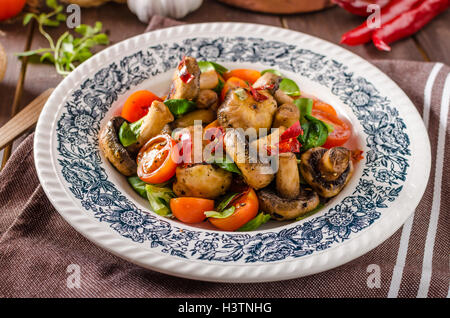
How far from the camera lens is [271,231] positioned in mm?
2371

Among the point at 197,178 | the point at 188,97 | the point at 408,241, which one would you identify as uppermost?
the point at 188,97

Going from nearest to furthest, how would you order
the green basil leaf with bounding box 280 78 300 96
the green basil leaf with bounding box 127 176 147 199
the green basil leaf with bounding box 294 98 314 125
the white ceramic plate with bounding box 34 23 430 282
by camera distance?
the white ceramic plate with bounding box 34 23 430 282 < the green basil leaf with bounding box 127 176 147 199 < the green basil leaf with bounding box 294 98 314 125 < the green basil leaf with bounding box 280 78 300 96

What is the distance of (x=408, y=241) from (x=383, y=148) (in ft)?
1.78

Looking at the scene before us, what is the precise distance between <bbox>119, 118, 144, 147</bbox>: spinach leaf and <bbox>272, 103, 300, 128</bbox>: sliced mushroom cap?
0.75 m

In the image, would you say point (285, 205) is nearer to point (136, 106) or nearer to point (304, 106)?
point (304, 106)

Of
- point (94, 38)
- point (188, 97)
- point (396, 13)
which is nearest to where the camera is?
point (188, 97)

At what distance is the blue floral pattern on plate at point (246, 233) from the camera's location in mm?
2270

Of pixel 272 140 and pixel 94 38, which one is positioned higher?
pixel 272 140

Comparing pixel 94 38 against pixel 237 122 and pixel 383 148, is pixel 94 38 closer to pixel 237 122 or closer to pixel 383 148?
pixel 237 122

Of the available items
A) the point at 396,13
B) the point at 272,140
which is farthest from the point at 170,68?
the point at 396,13

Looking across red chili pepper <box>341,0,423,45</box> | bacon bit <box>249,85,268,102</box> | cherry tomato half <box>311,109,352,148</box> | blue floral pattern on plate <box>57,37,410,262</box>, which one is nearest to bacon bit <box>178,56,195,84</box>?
bacon bit <box>249,85,268,102</box>

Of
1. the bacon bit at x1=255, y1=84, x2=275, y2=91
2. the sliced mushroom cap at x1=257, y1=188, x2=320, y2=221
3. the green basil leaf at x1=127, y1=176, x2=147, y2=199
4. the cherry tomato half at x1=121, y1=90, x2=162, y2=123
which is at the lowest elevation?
the green basil leaf at x1=127, y1=176, x2=147, y2=199

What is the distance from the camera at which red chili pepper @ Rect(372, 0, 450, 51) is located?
419 cm

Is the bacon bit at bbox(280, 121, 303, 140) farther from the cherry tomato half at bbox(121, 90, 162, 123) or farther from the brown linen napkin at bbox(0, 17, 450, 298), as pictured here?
the cherry tomato half at bbox(121, 90, 162, 123)
